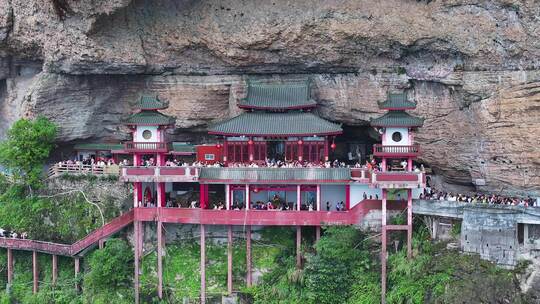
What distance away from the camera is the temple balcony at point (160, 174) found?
3909 cm

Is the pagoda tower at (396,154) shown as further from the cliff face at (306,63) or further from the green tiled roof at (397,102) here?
the cliff face at (306,63)

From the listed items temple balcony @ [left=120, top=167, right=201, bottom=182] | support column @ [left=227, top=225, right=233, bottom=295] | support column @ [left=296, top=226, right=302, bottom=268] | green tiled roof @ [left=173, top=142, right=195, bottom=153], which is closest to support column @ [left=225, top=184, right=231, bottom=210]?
support column @ [left=227, top=225, right=233, bottom=295]

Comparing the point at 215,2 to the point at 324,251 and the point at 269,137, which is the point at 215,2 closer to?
the point at 269,137

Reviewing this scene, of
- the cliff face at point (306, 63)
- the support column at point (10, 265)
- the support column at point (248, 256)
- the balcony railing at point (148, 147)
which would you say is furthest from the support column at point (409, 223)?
the support column at point (10, 265)

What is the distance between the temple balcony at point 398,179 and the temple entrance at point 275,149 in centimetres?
741

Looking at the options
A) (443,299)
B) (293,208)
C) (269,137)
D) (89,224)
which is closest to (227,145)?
(269,137)

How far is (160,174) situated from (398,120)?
12205 millimetres

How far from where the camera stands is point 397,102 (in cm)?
3872

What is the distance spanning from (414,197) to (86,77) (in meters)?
19.8

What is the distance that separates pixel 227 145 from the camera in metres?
42.7

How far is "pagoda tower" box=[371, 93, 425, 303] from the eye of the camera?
36844 mm

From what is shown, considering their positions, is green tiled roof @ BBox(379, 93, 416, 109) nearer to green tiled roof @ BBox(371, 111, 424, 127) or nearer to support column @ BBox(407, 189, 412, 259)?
green tiled roof @ BBox(371, 111, 424, 127)

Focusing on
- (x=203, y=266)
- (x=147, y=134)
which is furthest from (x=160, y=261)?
(x=147, y=134)

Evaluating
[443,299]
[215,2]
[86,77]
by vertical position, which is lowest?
[443,299]
